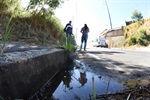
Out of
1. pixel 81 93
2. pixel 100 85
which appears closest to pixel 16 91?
pixel 81 93

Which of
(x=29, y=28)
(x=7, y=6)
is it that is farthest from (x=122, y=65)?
(x=7, y=6)

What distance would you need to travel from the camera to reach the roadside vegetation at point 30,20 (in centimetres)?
683

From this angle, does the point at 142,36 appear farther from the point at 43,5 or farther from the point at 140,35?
the point at 43,5

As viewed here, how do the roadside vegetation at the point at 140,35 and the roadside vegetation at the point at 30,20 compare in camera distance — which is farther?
the roadside vegetation at the point at 140,35

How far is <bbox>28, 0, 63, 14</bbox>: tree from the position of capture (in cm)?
857

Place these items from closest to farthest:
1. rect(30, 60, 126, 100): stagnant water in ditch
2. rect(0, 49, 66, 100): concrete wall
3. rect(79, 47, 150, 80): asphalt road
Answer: rect(0, 49, 66, 100): concrete wall
rect(30, 60, 126, 100): stagnant water in ditch
rect(79, 47, 150, 80): asphalt road

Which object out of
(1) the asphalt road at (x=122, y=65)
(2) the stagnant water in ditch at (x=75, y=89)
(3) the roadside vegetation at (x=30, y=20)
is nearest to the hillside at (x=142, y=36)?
(3) the roadside vegetation at (x=30, y=20)

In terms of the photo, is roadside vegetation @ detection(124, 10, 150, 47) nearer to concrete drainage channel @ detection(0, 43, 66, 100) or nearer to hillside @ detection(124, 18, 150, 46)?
hillside @ detection(124, 18, 150, 46)

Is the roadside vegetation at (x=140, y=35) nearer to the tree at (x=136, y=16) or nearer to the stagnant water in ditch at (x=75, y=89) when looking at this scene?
the tree at (x=136, y=16)

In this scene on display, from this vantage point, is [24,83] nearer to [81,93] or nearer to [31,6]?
[81,93]

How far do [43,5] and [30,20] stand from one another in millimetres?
1177

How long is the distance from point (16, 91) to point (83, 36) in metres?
10.2

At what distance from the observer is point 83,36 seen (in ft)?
39.2

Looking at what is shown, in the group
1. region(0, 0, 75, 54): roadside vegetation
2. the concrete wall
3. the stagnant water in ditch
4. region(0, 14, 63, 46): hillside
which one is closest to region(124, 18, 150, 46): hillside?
region(0, 0, 75, 54): roadside vegetation
